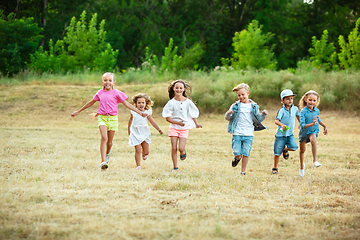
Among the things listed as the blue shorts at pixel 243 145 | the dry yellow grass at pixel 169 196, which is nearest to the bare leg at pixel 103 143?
the dry yellow grass at pixel 169 196

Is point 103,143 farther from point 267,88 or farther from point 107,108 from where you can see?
point 267,88

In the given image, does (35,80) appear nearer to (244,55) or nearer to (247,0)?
(244,55)

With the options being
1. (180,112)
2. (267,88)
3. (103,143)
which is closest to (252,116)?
(180,112)

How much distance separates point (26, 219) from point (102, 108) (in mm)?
3749

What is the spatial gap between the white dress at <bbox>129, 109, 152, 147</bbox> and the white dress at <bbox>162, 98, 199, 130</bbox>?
19.4 inches

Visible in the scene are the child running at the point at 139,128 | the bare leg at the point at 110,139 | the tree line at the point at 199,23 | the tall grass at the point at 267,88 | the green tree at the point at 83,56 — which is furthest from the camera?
the tree line at the point at 199,23

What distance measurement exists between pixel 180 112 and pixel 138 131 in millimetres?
1030

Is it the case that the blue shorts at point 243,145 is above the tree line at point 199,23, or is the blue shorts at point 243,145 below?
below

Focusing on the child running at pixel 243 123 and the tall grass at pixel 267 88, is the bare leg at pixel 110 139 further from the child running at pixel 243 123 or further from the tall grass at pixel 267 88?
the tall grass at pixel 267 88

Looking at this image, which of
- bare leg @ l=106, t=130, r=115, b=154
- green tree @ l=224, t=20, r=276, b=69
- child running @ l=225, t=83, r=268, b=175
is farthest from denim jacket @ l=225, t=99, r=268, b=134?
green tree @ l=224, t=20, r=276, b=69

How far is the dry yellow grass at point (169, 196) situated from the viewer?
4.07 meters

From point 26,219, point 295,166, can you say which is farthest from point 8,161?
point 295,166

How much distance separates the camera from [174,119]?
7.83m

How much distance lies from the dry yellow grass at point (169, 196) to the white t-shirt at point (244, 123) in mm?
869
